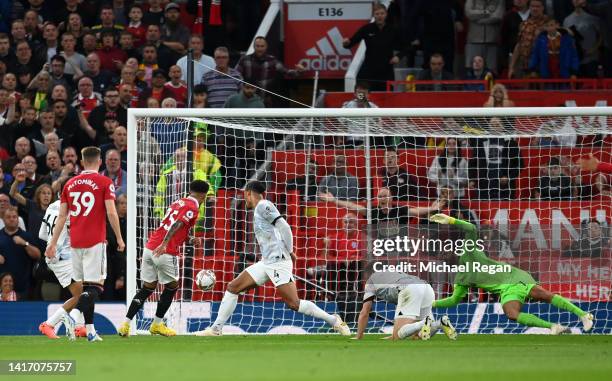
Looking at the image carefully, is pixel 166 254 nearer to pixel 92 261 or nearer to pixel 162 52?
pixel 92 261

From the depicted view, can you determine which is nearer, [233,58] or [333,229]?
[333,229]

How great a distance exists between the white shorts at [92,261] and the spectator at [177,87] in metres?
6.46

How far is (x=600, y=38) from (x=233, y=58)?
6.19 m

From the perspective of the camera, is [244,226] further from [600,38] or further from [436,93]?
[600,38]

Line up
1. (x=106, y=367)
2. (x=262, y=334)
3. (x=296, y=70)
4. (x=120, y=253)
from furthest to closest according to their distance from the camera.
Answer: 1. (x=296, y=70)
2. (x=120, y=253)
3. (x=262, y=334)
4. (x=106, y=367)

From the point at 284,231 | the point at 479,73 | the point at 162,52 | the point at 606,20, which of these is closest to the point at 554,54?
the point at 479,73

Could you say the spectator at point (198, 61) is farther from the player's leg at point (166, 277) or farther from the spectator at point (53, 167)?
the player's leg at point (166, 277)

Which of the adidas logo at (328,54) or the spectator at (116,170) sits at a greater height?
the adidas logo at (328,54)

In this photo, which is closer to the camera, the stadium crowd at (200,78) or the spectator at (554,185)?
the spectator at (554,185)

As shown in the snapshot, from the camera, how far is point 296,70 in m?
23.4

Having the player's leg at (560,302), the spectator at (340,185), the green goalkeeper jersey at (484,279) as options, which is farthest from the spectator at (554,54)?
the player's leg at (560,302)

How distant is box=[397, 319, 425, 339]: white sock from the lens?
15.8 m

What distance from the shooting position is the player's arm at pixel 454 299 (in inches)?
659

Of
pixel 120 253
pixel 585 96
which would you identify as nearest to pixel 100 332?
pixel 120 253
